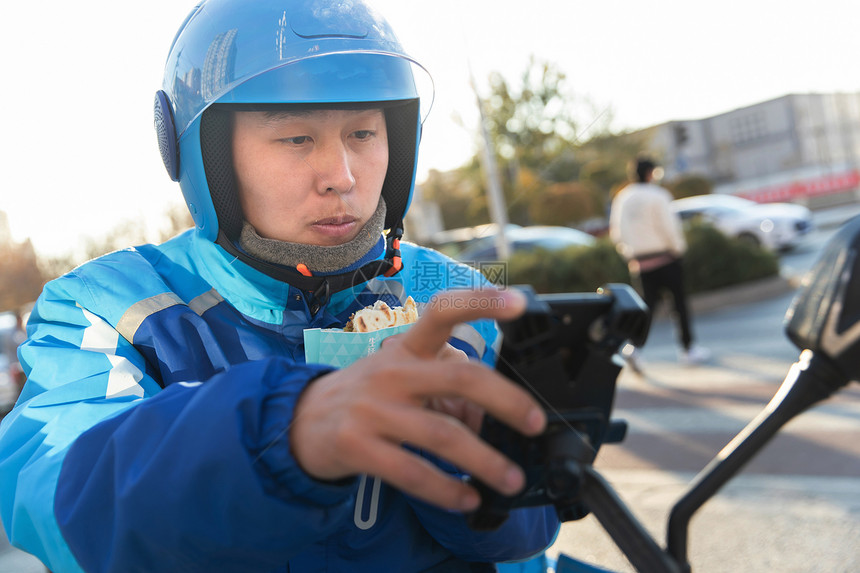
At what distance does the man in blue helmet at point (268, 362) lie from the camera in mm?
579

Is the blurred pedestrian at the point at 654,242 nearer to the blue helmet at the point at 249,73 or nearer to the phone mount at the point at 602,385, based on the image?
the blue helmet at the point at 249,73

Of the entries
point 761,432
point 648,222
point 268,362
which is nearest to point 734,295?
point 648,222

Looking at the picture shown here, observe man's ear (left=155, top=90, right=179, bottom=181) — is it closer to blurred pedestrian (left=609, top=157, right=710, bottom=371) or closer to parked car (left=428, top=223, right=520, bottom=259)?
parked car (left=428, top=223, right=520, bottom=259)

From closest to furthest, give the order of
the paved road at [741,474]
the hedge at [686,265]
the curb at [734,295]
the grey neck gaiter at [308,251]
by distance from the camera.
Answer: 1. the grey neck gaiter at [308,251]
2. the paved road at [741,474]
3. the curb at [734,295]
4. the hedge at [686,265]

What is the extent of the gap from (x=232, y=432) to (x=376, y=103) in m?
0.81

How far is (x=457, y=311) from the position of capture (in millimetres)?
540

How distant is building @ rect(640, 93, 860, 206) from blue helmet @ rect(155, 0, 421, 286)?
18.9 meters

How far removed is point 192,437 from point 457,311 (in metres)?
0.31

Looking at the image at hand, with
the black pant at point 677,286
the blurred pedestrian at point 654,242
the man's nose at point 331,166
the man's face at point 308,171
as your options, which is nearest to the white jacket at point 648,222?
the blurred pedestrian at point 654,242

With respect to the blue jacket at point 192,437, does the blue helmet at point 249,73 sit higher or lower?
higher

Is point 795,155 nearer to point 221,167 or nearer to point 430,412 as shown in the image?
point 221,167

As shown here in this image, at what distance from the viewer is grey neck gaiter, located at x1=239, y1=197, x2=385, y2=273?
128 cm

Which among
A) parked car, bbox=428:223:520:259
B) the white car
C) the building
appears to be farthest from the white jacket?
the building

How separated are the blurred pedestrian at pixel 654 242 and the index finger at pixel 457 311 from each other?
6.04 meters
